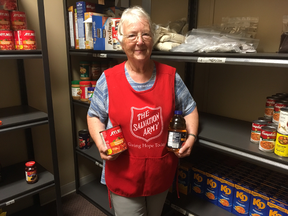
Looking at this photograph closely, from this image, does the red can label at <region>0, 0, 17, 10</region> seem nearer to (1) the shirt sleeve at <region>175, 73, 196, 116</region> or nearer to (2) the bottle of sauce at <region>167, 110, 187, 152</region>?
(1) the shirt sleeve at <region>175, 73, 196, 116</region>

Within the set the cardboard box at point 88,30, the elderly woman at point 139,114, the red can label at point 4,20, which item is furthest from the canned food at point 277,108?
the red can label at point 4,20

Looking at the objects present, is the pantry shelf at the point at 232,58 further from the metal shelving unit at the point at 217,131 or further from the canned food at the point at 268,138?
the canned food at the point at 268,138

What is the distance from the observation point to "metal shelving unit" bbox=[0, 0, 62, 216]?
A: 153cm

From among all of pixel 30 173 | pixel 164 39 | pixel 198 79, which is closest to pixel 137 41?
pixel 164 39

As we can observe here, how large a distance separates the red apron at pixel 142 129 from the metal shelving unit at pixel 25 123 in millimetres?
641

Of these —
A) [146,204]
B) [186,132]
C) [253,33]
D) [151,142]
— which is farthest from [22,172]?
[253,33]

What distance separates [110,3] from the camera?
2096 mm

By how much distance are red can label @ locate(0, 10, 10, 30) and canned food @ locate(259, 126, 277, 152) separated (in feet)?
5.60

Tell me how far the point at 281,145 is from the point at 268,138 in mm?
61

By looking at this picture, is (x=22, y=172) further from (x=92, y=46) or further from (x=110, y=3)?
(x=110, y=3)

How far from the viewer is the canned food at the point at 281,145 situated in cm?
102

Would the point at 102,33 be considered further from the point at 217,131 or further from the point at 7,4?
the point at 217,131

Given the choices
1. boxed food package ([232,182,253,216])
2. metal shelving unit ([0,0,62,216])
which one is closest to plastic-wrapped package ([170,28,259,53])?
boxed food package ([232,182,253,216])

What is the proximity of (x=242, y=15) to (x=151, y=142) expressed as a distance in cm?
109
